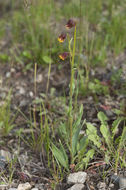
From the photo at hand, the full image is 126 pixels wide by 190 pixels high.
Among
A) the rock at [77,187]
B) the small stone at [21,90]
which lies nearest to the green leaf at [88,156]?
the rock at [77,187]

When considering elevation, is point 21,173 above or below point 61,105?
below

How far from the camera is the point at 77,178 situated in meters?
1.75

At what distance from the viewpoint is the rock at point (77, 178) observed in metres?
1.74

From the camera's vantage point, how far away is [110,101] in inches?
95.2

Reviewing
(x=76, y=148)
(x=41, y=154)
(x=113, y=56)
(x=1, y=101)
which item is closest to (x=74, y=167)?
(x=76, y=148)

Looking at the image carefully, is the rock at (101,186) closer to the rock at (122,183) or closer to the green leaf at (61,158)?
the rock at (122,183)

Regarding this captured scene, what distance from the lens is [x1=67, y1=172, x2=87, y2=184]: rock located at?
174 cm

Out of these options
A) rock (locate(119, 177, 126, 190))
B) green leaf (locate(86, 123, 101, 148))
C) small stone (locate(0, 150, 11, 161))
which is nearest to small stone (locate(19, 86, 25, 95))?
small stone (locate(0, 150, 11, 161))

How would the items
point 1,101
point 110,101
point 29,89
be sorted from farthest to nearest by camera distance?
point 29,89
point 1,101
point 110,101

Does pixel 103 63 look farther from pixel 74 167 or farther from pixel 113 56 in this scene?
pixel 74 167

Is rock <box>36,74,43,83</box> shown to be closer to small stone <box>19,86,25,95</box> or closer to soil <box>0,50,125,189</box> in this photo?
soil <box>0,50,125,189</box>

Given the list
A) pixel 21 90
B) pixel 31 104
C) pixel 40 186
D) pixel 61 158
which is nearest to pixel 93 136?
pixel 61 158

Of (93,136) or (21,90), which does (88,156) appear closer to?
(93,136)

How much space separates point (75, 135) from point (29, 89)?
112 cm
